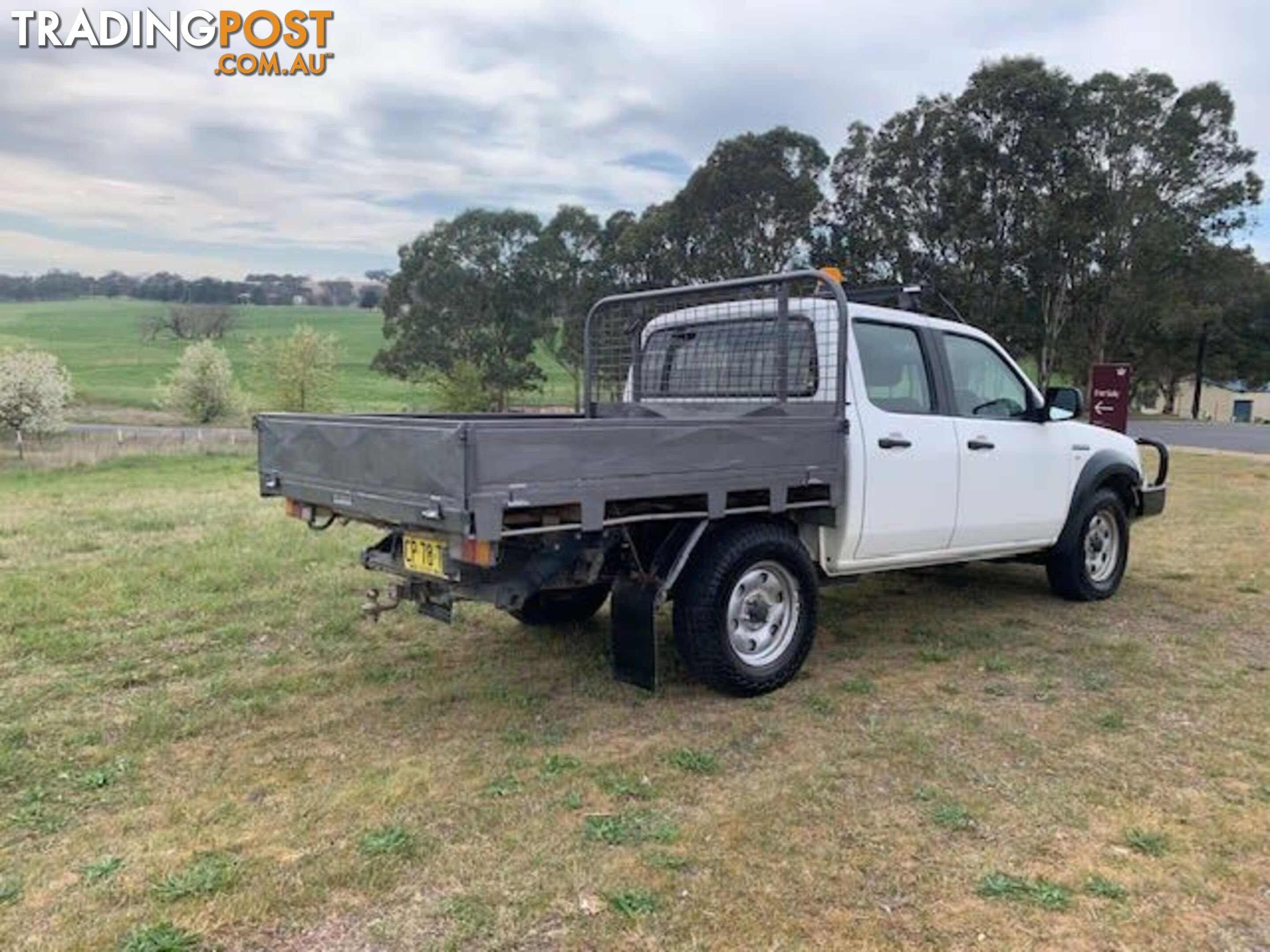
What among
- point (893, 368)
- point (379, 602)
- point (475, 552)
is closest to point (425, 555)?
point (475, 552)

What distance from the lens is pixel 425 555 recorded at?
157 inches

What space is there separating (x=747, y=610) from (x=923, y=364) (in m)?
1.89

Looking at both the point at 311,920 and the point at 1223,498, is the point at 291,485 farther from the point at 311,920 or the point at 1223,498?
the point at 1223,498

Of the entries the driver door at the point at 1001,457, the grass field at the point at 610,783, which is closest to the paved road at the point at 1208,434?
the driver door at the point at 1001,457

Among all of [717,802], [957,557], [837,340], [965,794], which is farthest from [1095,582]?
[717,802]

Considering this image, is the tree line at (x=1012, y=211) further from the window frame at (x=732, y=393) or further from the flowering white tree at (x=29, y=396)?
the window frame at (x=732, y=393)

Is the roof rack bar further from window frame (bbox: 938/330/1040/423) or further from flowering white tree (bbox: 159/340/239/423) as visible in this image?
flowering white tree (bbox: 159/340/239/423)

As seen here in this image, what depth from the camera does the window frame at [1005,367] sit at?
5480 mm

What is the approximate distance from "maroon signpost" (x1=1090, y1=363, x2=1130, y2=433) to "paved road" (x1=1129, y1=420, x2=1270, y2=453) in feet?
11.4

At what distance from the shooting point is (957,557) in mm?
5617

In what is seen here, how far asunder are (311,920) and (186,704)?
2141mm

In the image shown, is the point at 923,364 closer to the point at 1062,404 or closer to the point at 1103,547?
the point at 1062,404

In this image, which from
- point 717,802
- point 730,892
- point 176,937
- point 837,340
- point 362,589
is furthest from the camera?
point 362,589

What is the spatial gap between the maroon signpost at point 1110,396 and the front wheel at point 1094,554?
11139 millimetres
